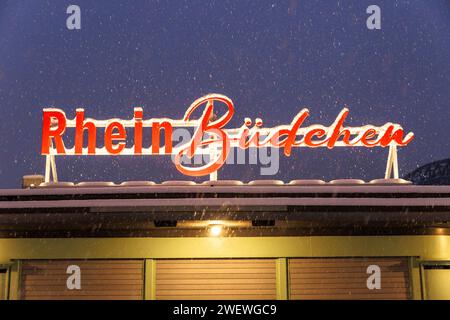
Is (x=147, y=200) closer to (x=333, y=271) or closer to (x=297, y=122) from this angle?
(x=333, y=271)

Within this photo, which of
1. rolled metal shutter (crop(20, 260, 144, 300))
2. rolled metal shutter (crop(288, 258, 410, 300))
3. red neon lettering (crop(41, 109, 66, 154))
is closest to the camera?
rolled metal shutter (crop(288, 258, 410, 300))

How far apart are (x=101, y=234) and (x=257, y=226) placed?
3.32m

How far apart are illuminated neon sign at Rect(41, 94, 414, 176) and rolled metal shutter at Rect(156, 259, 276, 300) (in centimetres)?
301

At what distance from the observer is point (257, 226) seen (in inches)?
440

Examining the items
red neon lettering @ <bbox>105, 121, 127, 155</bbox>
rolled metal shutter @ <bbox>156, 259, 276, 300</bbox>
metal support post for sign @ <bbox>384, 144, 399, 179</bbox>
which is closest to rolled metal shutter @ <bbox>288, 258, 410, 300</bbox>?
rolled metal shutter @ <bbox>156, 259, 276, 300</bbox>

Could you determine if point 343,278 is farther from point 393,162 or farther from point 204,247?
point 393,162

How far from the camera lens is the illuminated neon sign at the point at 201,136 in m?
14.0

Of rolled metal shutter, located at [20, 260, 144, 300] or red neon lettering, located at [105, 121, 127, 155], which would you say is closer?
rolled metal shutter, located at [20, 260, 144, 300]

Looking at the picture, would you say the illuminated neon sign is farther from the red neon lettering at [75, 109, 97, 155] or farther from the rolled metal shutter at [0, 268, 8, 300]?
the rolled metal shutter at [0, 268, 8, 300]

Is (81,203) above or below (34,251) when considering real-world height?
above

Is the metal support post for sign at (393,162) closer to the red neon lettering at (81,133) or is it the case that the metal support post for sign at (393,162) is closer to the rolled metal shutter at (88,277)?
the rolled metal shutter at (88,277)

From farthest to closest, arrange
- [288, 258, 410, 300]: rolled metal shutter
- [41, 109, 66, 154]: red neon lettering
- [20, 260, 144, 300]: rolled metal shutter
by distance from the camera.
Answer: [41, 109, 66, 154]: red neon lettering, [20, 260, 144, 300]: rolled metal shutter, [288, 258, 410, 300]: rolled metal shutter

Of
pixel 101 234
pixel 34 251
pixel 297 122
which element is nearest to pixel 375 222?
pixel 297 122

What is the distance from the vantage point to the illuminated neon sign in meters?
14.0
